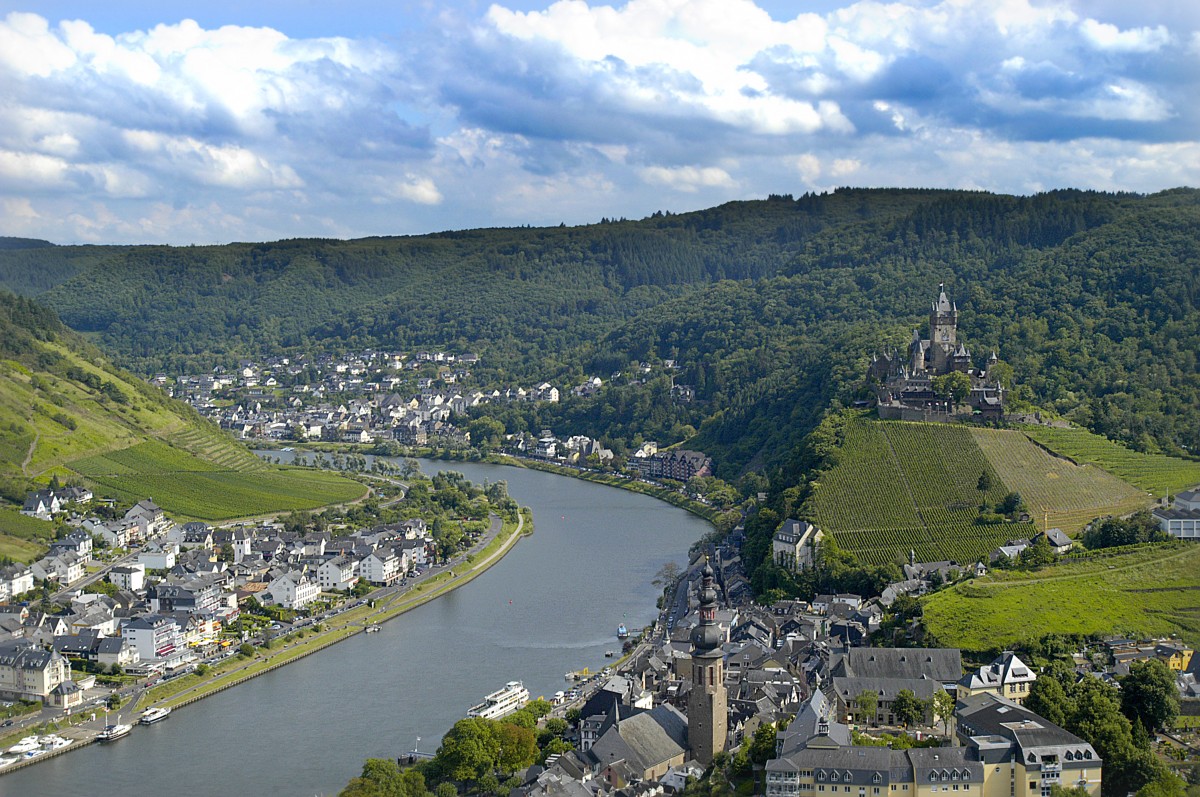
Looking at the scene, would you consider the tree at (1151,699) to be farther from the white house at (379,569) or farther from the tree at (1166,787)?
the white house at (379,569)

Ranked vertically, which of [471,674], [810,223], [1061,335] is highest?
[810,223]

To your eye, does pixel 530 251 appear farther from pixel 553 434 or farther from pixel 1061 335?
pixel 1061 335

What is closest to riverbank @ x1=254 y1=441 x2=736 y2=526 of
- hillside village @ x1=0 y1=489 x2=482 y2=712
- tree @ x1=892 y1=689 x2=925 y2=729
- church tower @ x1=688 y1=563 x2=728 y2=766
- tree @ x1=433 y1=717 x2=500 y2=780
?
hillside village @ x1=0 y1=489 x2=482 y2=712

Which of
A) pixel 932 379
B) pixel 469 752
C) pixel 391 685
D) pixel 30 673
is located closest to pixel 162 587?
pixel 30 673

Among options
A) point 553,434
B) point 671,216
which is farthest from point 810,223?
point 553,434

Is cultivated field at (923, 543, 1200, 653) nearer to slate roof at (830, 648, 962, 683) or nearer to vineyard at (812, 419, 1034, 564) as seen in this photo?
slate roof at (830, 648, 962, 683)

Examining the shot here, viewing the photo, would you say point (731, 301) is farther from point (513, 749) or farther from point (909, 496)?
point (513, 749)
